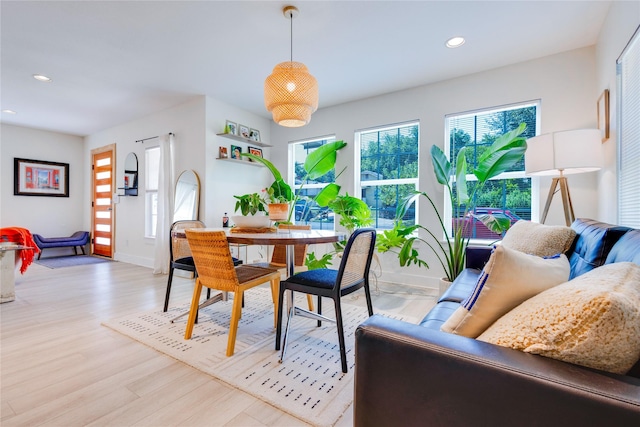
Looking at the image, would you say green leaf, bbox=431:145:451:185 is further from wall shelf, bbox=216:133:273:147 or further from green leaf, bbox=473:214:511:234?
wall shelf, bbox=216:133:273:147

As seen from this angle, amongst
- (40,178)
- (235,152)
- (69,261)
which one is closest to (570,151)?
(235,152)

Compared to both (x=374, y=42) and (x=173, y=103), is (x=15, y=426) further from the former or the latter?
(x=173, y=103)

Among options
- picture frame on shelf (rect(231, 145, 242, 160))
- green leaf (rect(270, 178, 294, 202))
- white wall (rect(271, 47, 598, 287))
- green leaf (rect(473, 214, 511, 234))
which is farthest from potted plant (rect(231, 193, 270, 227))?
picture frame on shelf (rect(231, 145, 242, 160))

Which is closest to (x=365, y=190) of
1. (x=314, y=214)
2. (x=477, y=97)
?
(x=314, y=214)

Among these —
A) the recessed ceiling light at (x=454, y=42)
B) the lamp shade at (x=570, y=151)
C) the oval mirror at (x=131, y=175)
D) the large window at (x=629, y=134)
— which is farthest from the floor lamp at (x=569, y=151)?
the oval mirror at (x=131, y=175)

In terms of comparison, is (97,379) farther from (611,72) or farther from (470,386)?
(611,72)

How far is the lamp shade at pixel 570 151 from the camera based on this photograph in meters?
2.09

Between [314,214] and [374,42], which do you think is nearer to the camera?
[374,42]

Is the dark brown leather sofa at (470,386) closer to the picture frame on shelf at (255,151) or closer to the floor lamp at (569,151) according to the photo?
the floor lamp at (569,151)

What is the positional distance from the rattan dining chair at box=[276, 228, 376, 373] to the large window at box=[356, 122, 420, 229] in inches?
80.5

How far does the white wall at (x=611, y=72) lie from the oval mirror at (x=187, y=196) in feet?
14.0

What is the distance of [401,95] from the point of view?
12.3ft

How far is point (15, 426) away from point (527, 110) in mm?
4403

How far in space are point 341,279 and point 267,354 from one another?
2.34ft
